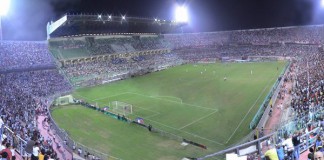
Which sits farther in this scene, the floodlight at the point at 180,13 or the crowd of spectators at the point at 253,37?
the floodlight at the point at 180,13

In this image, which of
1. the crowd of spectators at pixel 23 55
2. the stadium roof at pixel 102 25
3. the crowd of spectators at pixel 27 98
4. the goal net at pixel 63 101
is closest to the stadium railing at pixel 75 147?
the crowd of spectators at pixel 27 98

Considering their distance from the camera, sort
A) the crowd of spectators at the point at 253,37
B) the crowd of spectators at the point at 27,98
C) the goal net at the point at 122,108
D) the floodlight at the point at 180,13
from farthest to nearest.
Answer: the floodlight at the point at 180,13
the crowd of spectators at the point at 253,37
the goal net at the point at 122,108
the crowd of spectators at the point at 27,98

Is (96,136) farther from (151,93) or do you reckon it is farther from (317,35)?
(317,35)

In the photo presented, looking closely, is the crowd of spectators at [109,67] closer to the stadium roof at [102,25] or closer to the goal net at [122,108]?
the stadium roof at [102,25]

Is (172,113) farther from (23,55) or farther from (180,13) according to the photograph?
(180,13)

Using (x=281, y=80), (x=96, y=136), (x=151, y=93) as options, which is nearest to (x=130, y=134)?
(x=96, y=136)

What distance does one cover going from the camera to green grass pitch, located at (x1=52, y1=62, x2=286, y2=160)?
85.4 feet

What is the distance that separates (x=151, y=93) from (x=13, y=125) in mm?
24898

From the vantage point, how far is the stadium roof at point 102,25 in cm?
6425

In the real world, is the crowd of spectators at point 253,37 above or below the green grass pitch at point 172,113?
above

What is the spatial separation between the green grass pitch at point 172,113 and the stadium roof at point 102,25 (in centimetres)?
1779

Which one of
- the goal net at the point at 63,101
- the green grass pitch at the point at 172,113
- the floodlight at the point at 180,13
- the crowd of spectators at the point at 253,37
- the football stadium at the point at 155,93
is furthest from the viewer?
the floodlight at the point at 180,13

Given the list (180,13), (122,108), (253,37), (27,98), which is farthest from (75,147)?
(253,37)

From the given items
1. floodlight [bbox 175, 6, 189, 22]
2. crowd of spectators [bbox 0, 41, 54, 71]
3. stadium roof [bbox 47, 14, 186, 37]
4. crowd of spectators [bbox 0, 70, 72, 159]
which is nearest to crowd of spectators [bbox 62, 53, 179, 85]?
crowd of spectators [bbox 0, 70, 72, 159]
